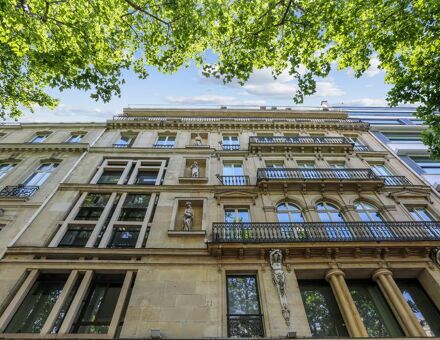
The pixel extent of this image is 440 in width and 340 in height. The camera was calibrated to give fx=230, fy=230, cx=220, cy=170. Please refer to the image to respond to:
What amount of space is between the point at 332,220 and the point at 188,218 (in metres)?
7.44

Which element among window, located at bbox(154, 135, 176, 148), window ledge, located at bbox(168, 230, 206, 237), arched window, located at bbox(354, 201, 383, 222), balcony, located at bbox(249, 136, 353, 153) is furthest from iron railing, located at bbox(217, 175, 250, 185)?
arched window, located at bbox(354, 201, 383, 222)

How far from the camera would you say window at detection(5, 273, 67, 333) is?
8.05 m

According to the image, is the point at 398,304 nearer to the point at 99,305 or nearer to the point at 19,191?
the point at 99,305

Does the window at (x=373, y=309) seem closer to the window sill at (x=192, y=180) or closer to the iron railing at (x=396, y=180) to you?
the iron railing at (x=396, y=180)

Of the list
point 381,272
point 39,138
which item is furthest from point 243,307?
point 39,138

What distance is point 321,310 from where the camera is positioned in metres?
8.71

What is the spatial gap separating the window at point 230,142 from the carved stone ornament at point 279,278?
9854 mm

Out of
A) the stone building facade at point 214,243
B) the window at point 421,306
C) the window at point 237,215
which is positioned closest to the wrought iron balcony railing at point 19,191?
the stone building facade at point 214,243

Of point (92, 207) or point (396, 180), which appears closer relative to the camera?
point (92, 207)

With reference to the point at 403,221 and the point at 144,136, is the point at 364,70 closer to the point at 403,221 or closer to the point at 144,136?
the point at 403,221

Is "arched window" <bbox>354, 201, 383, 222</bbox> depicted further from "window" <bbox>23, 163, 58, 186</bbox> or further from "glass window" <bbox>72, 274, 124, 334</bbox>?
"window" <bbox>23, 163, 58, 186</bbox>

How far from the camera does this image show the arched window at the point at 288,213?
1211cm

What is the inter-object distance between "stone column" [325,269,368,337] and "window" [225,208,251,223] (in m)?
4.49

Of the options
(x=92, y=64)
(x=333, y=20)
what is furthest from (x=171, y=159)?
(x=333, y=20)
